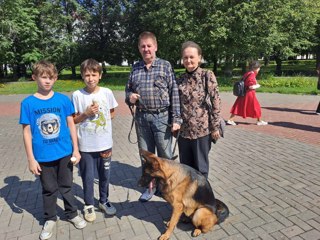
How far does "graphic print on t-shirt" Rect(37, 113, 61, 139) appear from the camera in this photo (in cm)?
332

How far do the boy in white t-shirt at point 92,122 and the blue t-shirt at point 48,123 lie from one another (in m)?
0.16

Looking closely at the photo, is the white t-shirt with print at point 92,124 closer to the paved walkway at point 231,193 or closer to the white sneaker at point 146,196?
the paved walkway at point 231,193

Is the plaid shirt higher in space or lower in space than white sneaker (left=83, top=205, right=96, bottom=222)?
higher

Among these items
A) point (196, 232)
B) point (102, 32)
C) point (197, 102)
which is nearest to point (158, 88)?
point (197, 102)

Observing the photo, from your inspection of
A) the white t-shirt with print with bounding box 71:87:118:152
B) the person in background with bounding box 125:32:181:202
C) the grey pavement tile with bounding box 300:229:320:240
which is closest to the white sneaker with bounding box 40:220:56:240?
the white t-shirt with print with bounding box 71:87:118:152

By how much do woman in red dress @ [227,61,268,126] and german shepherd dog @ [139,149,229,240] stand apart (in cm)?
639

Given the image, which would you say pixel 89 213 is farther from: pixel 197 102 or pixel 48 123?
pixel 197 102

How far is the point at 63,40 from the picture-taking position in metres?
31.4

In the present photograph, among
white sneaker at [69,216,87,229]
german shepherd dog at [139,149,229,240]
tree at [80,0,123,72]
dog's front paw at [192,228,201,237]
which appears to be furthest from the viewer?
tree at [80,0,123,72]

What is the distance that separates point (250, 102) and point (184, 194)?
6742 mm

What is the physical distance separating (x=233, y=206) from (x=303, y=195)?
3.68 feet

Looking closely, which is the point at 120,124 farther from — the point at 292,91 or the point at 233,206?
the point at 292,91

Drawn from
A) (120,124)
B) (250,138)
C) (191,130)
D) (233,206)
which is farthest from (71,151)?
(120,124)

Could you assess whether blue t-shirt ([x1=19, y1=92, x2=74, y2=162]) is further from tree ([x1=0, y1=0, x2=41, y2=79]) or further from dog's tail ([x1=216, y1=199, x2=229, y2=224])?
tree ([x1=0, y1=0, x2=41, y2=79])
